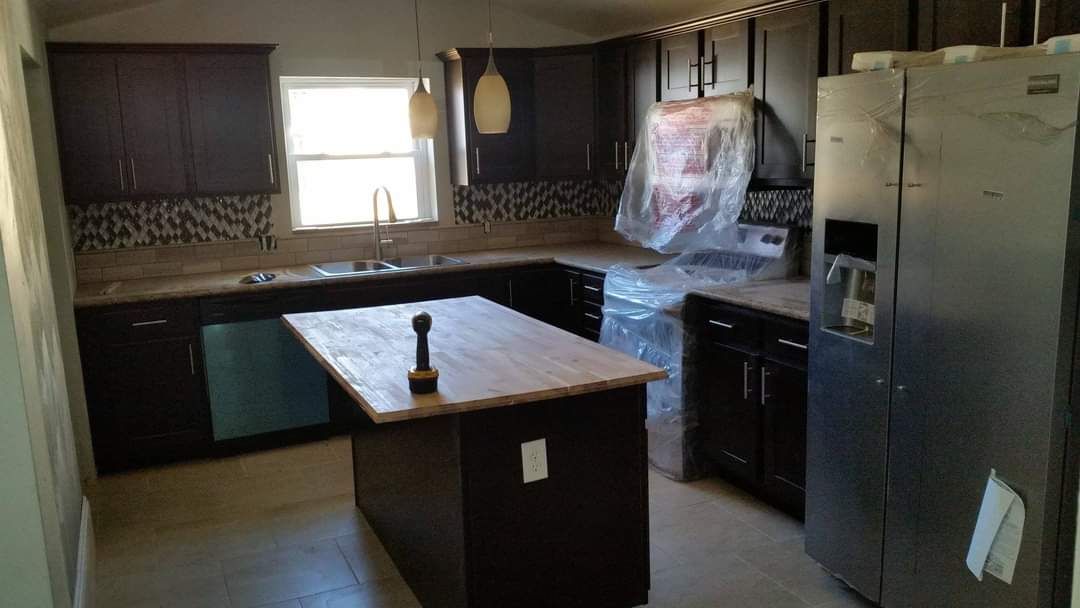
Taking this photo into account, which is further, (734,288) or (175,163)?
(175,163)

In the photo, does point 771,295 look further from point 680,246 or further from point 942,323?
point 942,323

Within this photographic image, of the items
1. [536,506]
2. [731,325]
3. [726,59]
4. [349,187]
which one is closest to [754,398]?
[731,325]

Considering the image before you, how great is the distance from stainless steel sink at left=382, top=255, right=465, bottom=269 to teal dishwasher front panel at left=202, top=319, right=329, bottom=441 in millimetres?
911

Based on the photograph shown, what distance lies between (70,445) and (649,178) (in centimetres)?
289

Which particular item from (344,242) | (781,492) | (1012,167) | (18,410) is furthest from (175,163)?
(1012,167)

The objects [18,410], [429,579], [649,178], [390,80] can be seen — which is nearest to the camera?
[18,410]

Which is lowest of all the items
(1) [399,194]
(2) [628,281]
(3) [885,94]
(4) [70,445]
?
(4) [70,445]

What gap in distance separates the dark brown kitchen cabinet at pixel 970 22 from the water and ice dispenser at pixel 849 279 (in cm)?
74

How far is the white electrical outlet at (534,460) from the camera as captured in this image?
2.59m

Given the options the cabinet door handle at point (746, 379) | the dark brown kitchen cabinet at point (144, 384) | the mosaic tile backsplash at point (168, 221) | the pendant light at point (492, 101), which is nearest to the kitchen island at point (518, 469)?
the pendant light at point (492, 101)

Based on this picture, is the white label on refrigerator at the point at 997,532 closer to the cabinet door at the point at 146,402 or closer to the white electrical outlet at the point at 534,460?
the white electrical outlet at the point at 534,460

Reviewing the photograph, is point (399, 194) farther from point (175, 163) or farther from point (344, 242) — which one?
point (175, 163)

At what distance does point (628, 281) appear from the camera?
13.8ft

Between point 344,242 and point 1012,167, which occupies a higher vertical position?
point 1012,167
